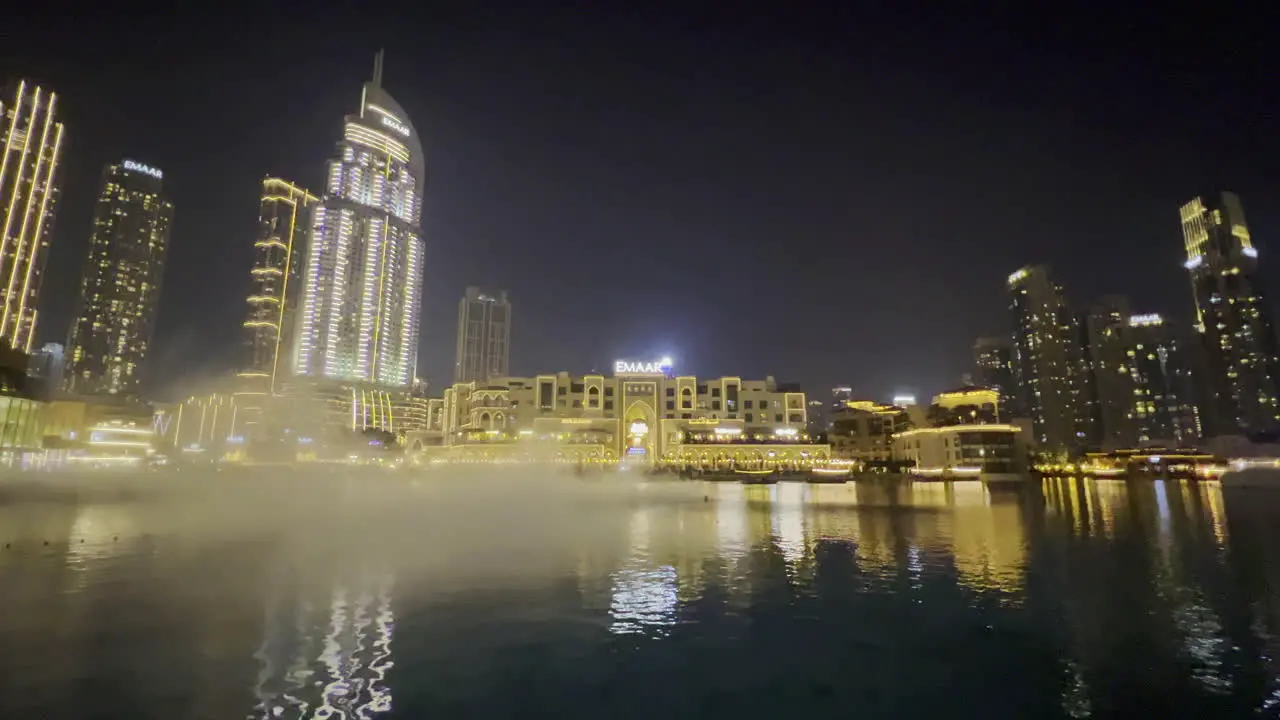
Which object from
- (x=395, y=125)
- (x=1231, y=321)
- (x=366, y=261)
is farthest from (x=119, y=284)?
(x=1231, y=321)

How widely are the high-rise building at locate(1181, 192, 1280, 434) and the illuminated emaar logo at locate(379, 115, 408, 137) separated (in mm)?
225512

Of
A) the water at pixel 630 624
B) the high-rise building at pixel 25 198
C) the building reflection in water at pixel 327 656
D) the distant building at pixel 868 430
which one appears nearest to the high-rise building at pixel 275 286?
the high-rise building at pixel 25 198

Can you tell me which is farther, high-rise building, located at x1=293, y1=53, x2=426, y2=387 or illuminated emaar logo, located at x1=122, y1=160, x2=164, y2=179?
illuminated emaar logo, located at x1=122, y1=160, x2=164, y2=179

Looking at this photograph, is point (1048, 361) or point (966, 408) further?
point (1048, 361)

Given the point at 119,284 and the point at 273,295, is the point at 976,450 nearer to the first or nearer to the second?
the point at 273,295

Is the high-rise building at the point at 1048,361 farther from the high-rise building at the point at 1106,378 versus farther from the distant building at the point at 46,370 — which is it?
the distant building at the point at 46,370

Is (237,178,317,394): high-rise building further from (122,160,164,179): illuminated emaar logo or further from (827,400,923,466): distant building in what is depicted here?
(827,400,923,466): distant building

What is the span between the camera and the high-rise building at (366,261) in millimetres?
151750

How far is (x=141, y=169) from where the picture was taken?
19162 cm

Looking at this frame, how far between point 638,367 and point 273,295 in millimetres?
116652

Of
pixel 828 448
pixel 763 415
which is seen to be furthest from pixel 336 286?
pixel 828 448

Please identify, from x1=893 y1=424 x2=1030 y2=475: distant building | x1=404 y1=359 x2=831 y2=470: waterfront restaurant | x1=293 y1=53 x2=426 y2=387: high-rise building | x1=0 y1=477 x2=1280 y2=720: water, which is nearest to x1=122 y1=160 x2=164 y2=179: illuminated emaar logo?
x1=293 y1=53 x2=426 y2=387: high-rise building

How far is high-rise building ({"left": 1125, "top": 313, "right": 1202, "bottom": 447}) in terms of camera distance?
563ft

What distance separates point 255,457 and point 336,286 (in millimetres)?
49677
